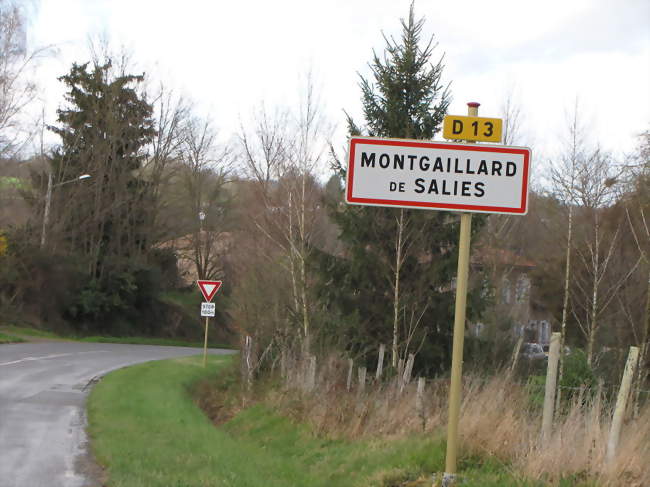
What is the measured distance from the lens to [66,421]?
13.0 meters

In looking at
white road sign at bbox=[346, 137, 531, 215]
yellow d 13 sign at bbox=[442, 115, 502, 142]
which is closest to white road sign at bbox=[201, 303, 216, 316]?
white road sign at bbox=[346, 137, 531, 215]

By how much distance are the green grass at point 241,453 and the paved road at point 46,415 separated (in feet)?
1.08

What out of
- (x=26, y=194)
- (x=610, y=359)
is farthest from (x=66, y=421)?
(x=26, y=194)

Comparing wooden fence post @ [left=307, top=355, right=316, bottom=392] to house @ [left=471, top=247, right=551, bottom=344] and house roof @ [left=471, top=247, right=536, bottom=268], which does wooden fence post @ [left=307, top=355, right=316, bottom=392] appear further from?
house roof @ [left=471, top=247, right=536, bottom=268]

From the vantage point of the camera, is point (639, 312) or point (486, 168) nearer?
point (486, 168)

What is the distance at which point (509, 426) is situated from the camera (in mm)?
7547

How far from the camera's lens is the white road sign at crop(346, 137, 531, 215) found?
19.3 ft

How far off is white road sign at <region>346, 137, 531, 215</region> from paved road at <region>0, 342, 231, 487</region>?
15.6 ft

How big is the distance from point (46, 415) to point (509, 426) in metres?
9.08

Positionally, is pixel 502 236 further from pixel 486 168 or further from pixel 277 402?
pixel 486 168

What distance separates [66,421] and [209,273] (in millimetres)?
43012

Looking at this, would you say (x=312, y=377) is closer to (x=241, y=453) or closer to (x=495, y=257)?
(x=241, y=453)

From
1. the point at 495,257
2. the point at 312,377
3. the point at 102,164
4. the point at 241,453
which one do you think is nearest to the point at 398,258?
the point at 312,377

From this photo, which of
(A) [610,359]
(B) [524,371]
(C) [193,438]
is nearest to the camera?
(C) [193,438]
